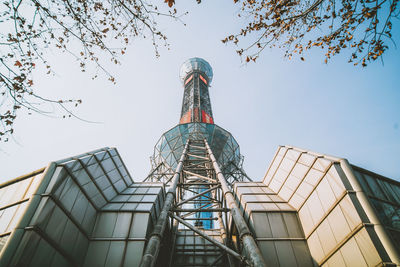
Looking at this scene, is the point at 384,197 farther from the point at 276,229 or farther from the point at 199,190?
the point at 199,190

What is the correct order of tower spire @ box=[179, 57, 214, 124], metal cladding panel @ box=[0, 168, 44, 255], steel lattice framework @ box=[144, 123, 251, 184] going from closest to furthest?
metal cladding panel @ box=[0, 168, 44, 255]
steel lattice framework @ box=[144, 123, 251, 184]
tower spire @ box=[179, 57, 214, 124]

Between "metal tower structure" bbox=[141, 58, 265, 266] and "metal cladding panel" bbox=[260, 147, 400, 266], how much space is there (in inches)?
134

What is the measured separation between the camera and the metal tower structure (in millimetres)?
6465

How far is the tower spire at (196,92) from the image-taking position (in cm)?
2550

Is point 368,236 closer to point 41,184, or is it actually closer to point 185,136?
point 41,184

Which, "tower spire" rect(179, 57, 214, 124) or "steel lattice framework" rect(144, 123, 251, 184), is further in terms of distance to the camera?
"tower spire" rect(179, 57, 214, 124)

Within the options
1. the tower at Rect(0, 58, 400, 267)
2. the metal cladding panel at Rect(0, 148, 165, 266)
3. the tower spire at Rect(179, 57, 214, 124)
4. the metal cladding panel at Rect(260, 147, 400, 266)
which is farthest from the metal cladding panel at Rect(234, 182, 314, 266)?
the tower spire at Rect(179, 57, 214, 124)

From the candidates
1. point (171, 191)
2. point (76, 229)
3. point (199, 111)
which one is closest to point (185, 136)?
point (199, 111)

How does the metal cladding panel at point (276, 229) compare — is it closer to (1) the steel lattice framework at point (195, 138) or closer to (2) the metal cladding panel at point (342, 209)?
(2) the metal cladding panel at point (342, 209)

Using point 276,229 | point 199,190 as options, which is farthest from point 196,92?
point 276,229

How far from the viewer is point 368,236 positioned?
18.9 feet

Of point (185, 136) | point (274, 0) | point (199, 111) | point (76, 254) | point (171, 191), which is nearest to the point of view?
point (274, 0)

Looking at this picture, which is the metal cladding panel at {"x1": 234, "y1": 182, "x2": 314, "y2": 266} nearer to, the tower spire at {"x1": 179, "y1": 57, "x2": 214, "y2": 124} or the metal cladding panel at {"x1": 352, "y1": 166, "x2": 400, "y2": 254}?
the metal cladding panel at {"x1": 352, "y1": 166, "x2": 400, "y2": 254}

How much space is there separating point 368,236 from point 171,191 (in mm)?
7086
